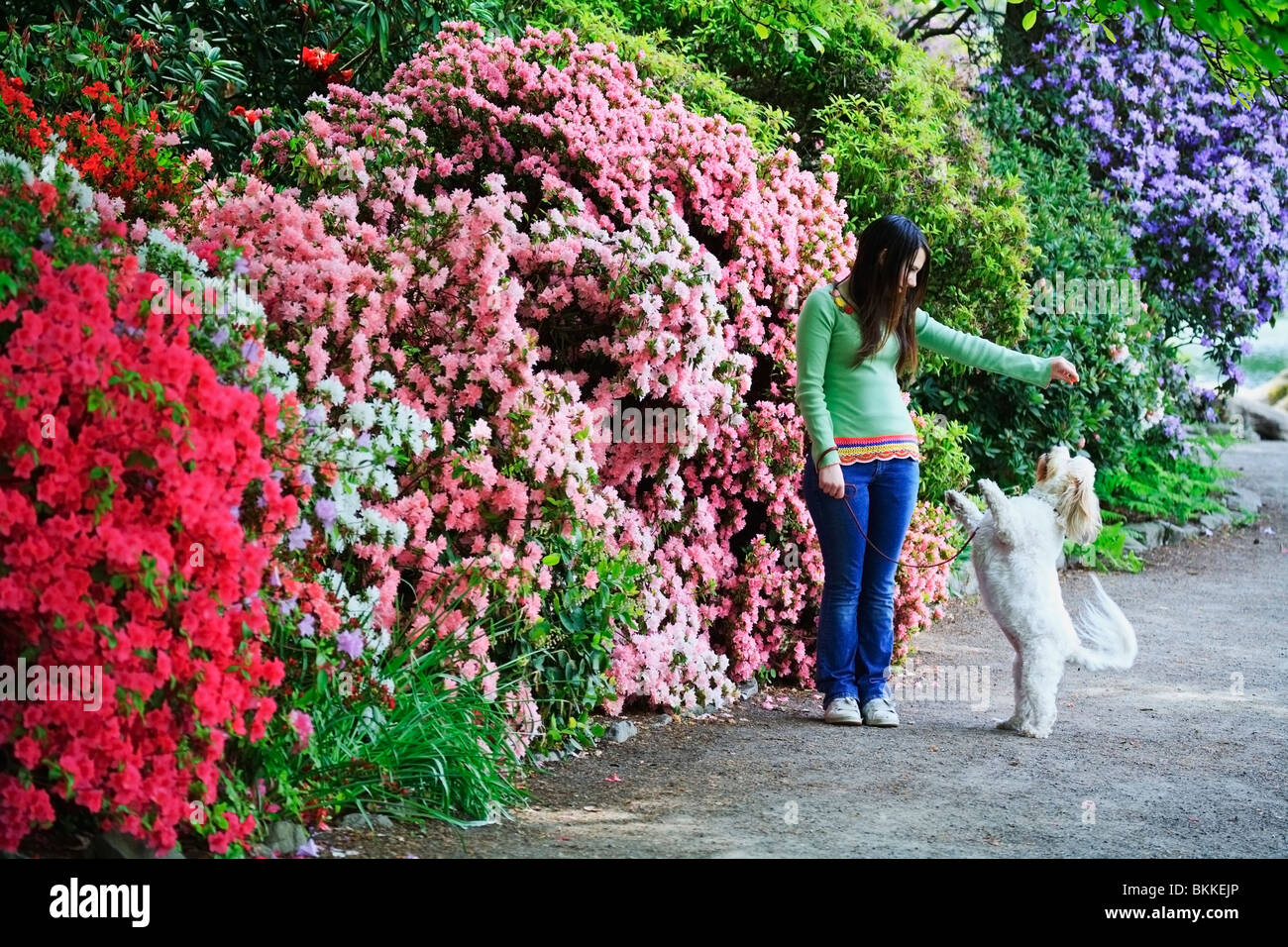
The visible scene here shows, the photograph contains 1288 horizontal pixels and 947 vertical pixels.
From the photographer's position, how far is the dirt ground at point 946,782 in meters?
4.41

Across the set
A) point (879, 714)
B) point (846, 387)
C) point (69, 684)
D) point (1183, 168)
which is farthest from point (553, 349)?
point (1183, 168)

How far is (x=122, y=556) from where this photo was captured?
3355mm

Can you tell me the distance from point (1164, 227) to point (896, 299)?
832 cm

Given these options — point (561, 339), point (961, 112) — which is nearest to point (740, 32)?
point (961, 112)

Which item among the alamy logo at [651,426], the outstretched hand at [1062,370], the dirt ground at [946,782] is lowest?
the dirt ground at [946,782]

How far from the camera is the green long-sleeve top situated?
5.91 metres

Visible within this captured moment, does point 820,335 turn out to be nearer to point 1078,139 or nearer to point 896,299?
point 896,299

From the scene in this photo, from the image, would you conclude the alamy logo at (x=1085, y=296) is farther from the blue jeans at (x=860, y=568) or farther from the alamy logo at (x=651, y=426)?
the alamy logo at (x=651, y=426)

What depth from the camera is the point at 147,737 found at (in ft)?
11.5

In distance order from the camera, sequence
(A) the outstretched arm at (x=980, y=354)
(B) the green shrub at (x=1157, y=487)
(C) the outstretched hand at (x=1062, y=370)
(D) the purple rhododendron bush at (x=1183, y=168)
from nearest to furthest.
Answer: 1. (C) the outstretched hand at (x=1062, y=370)
2. (A) the outstretched arm at (x=980, y=354)
3. (B) the green shrub at (x=1157, y=487)
4. (D) the purple rhododendron bush at (x=1183, y=168)

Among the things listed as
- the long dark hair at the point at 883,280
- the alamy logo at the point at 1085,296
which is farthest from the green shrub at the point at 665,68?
the alamy logo at the point at 1085,296

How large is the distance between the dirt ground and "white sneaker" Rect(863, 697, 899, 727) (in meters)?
0.05

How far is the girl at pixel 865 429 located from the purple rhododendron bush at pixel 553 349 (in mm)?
546
